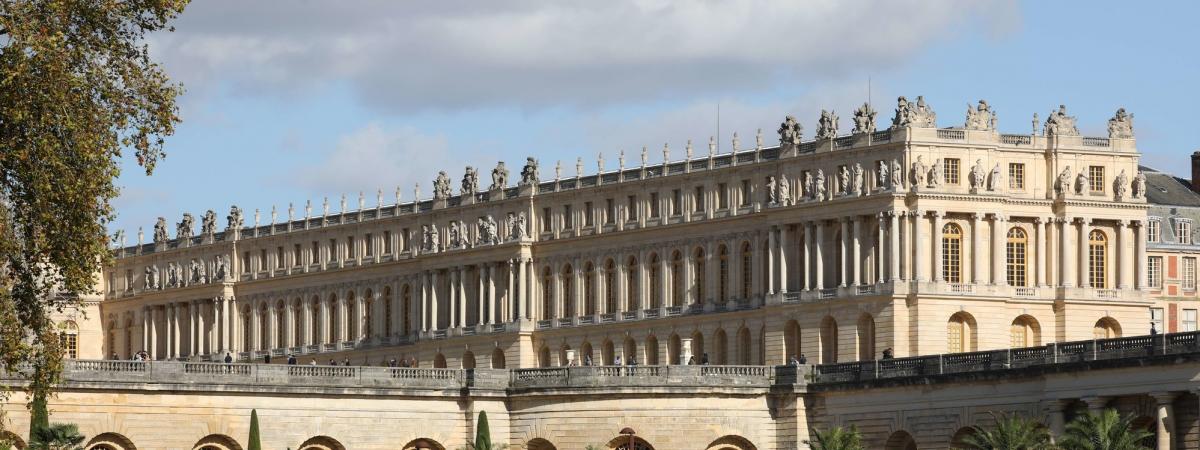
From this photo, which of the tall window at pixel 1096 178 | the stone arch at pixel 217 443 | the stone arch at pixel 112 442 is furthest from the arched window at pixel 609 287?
the stone arch at pixel 112 442

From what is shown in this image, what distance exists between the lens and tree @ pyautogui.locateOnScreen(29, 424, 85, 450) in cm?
9500

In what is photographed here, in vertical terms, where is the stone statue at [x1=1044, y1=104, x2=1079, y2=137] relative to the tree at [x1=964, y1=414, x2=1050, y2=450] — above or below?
above

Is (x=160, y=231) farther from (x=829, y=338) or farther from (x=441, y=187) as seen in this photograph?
(x=829, y=338)

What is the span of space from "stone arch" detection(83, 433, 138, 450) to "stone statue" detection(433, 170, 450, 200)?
198ft

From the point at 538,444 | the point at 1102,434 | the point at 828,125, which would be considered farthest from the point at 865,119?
the point at 1102,434

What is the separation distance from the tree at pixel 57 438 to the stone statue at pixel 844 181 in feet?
155

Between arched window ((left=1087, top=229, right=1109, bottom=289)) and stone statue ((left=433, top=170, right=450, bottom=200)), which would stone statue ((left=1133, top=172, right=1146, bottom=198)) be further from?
stone statue ((left=433, top=170, right=450, bottom=200))

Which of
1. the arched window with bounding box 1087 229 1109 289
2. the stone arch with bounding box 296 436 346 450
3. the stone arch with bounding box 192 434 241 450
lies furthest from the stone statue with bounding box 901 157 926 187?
the stone arch with bounding box 192 434 241 450

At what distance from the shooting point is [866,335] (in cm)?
13425

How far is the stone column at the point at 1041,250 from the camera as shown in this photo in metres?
136

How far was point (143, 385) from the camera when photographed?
10425 centimetres

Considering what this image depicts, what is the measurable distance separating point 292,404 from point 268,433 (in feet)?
5.05

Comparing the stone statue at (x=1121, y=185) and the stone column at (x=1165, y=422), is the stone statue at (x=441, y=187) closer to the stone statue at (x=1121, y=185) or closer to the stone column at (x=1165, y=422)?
the stone statue at (x=1121, y=185)

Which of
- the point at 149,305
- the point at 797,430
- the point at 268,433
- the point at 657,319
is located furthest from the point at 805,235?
the point at 149,305
